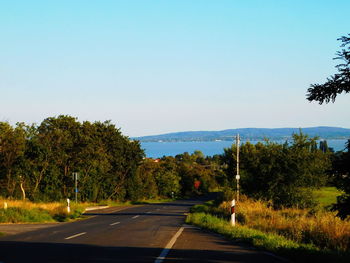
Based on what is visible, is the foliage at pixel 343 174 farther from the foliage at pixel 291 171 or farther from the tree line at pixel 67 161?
the tree line at pixel 67 161

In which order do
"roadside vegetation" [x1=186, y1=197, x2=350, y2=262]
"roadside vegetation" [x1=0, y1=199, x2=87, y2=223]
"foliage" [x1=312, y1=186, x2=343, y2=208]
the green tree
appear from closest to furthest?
1. "roadside vegetation" [x1=186, y1=197, x2=350, y2=262]
2. "roadside vegetation" [x1=0, y1=199, x2=87, y2=223]
3. "foliage" [x1=312, y1=186, x2=343, y2=208]
4. the green tree

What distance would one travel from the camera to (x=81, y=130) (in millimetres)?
50281

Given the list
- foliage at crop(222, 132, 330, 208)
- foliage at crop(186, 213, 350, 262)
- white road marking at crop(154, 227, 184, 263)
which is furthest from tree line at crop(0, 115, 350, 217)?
white road marking at crop(154, 227, 184, 263)

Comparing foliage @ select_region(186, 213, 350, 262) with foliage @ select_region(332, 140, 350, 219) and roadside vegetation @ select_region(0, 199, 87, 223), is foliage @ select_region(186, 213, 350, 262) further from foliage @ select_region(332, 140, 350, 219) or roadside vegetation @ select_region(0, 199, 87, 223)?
roadside vegetation @ select_region(0, 199, 87, 223)

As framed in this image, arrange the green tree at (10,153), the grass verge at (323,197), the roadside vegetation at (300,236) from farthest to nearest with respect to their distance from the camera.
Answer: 1. the green tree at (10,153)
2. the grass verge at (323,197)
3. the roadside vegetation at (300,236)

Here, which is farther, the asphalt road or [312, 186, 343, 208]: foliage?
[312, 186, 343, 208]: foliage

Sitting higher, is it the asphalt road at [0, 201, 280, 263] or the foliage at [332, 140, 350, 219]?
the foliage at [332, 140, 350, 219]

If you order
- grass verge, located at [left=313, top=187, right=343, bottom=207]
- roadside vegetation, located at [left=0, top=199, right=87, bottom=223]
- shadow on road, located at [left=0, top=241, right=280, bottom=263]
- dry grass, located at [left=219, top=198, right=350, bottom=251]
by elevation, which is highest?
shadow on road, located at [left=0, top=241, right=280, bottom=263]

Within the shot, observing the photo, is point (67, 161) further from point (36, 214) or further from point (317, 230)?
point (317, 230)

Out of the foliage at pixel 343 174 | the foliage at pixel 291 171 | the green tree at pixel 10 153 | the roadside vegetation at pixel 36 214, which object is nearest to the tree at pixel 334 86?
the foliage at pixel 343 174

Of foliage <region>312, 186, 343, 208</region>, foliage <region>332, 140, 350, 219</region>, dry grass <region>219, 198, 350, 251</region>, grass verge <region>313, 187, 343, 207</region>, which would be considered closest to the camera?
foliage <region>332, 140, 350, 219</region>

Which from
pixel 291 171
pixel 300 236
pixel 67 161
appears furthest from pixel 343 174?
pixel 67 161

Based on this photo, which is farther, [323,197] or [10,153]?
[323,197]

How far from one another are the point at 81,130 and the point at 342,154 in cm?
4450
